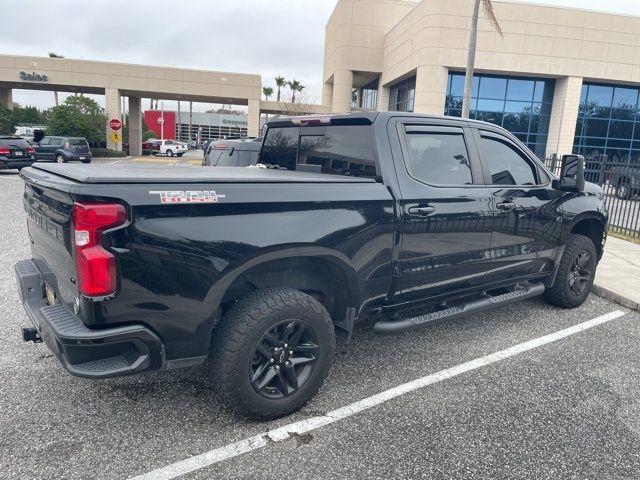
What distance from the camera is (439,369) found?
3879 millimetres

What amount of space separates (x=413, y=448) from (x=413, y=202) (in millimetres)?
1614

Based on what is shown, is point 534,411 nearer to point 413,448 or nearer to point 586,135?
point 413,448

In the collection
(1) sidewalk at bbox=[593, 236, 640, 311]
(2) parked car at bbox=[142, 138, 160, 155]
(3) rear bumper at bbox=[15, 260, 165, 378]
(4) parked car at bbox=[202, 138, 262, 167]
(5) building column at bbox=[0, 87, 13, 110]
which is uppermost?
(5) building column at bbox=[0, 87, 13, 110]

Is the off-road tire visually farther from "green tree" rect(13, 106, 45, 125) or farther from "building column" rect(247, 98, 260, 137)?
"green tree" rect(13, 106, 45, 125)

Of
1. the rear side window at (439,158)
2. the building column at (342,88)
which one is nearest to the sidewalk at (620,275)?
the rear side window at (439,158)

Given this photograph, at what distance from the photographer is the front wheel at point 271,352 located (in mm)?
2771

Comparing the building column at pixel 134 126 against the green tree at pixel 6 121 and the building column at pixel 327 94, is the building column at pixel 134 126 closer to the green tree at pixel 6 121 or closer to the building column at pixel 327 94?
the green tree at pixel 6 121

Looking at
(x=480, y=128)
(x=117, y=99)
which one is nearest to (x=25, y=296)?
(x=480, y=128)

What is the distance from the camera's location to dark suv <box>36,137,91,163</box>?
24.1m

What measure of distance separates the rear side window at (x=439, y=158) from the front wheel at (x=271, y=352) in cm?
138

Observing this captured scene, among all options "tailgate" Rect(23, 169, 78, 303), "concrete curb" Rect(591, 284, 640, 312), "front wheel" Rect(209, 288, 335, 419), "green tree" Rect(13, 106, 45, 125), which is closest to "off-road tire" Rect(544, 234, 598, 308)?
"concrete curb" Rect(591, 284, 640, 312)

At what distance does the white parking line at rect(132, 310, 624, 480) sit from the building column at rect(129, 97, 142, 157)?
4014 centimetres

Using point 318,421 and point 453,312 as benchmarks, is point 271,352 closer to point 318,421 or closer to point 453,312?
point 318,421

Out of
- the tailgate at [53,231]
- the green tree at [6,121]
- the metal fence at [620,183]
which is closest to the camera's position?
the tailgate at [53,231]
